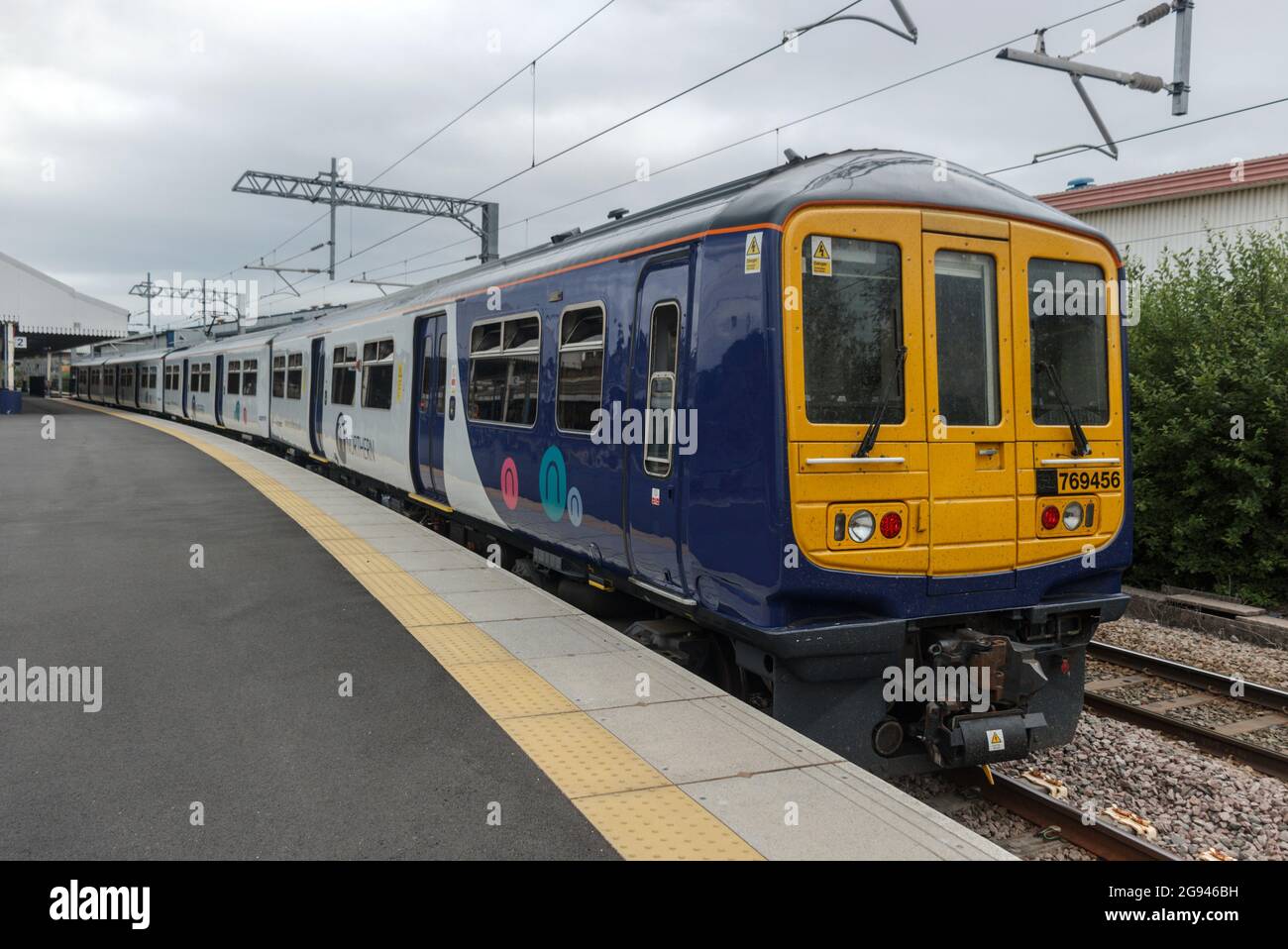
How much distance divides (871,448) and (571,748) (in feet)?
6.72

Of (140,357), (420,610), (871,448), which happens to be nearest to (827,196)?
(871,448)

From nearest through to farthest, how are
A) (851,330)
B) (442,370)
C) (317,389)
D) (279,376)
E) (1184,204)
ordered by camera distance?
(851,330) < (442,370) < (317,389) < (279,376) < (1184,204)

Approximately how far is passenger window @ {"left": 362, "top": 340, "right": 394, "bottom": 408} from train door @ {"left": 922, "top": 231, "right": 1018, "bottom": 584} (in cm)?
783

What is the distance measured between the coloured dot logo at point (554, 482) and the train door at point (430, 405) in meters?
2.78

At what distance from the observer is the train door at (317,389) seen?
615 inches

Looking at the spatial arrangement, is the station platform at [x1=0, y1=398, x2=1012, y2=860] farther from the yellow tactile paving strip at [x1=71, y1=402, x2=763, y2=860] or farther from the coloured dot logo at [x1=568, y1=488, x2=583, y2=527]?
the coloured dot logo at [x1=568, y1=488, x2=583, y2=527]

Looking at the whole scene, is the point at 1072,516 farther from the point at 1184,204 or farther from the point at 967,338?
the point at 1184,204

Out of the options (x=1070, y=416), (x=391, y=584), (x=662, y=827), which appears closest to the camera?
(x=662, y=827)

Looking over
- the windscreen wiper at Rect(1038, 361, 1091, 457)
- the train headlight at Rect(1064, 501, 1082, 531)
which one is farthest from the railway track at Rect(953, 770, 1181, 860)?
the windscreen wiper at Rect(1038, 361, 1091, 457)

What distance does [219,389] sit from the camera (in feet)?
86.7

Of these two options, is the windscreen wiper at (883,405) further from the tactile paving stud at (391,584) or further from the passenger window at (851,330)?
the tactile paving stud at (391,584)

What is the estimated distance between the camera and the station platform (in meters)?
3.75
